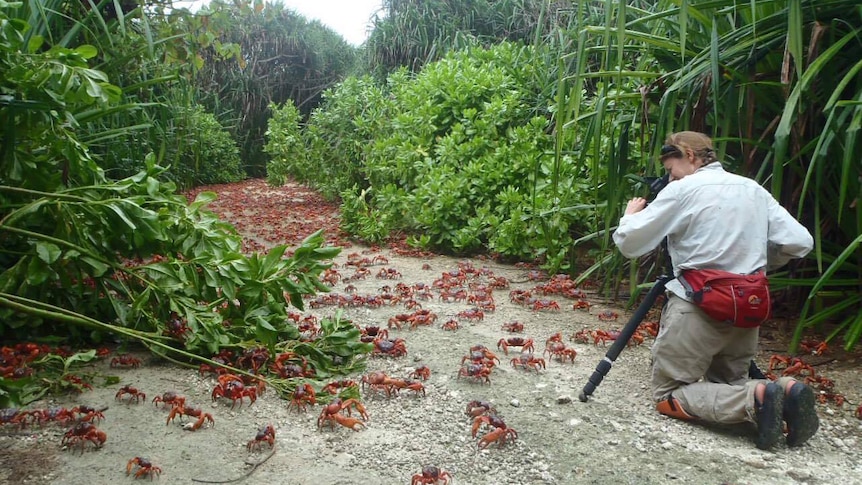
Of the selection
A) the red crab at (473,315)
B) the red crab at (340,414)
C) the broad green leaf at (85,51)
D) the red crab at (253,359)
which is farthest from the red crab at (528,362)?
the broad green leaf at (85,51)

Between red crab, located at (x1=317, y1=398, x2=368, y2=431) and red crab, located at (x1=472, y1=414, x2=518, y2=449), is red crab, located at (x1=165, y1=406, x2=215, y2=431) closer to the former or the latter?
red crab, located at (x1=317, y1=398, x2=368, y2=431)

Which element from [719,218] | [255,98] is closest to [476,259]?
[719,218]

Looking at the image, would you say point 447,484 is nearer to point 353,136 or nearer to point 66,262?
point 66,262

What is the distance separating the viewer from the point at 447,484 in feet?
6.95

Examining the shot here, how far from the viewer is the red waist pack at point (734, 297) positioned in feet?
8.43

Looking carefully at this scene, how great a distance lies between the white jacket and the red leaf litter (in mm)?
3989

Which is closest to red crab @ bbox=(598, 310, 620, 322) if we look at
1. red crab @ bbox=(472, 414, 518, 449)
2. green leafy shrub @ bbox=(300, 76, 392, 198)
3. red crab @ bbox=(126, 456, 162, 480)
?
red crab @ bbox=(472, 414, 518, 449)

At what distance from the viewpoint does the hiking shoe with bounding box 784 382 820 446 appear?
2.40 metres

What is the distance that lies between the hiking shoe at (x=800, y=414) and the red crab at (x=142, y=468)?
217cm

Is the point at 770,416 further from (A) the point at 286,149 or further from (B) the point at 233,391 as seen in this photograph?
(A) the point at 286,149

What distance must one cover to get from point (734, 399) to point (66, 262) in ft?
8.92

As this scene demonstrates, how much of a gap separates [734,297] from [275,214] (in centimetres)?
790

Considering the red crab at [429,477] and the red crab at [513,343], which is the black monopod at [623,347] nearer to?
the red crab at [513,343]

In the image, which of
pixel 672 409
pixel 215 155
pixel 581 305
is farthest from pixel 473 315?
pixel 215 155
